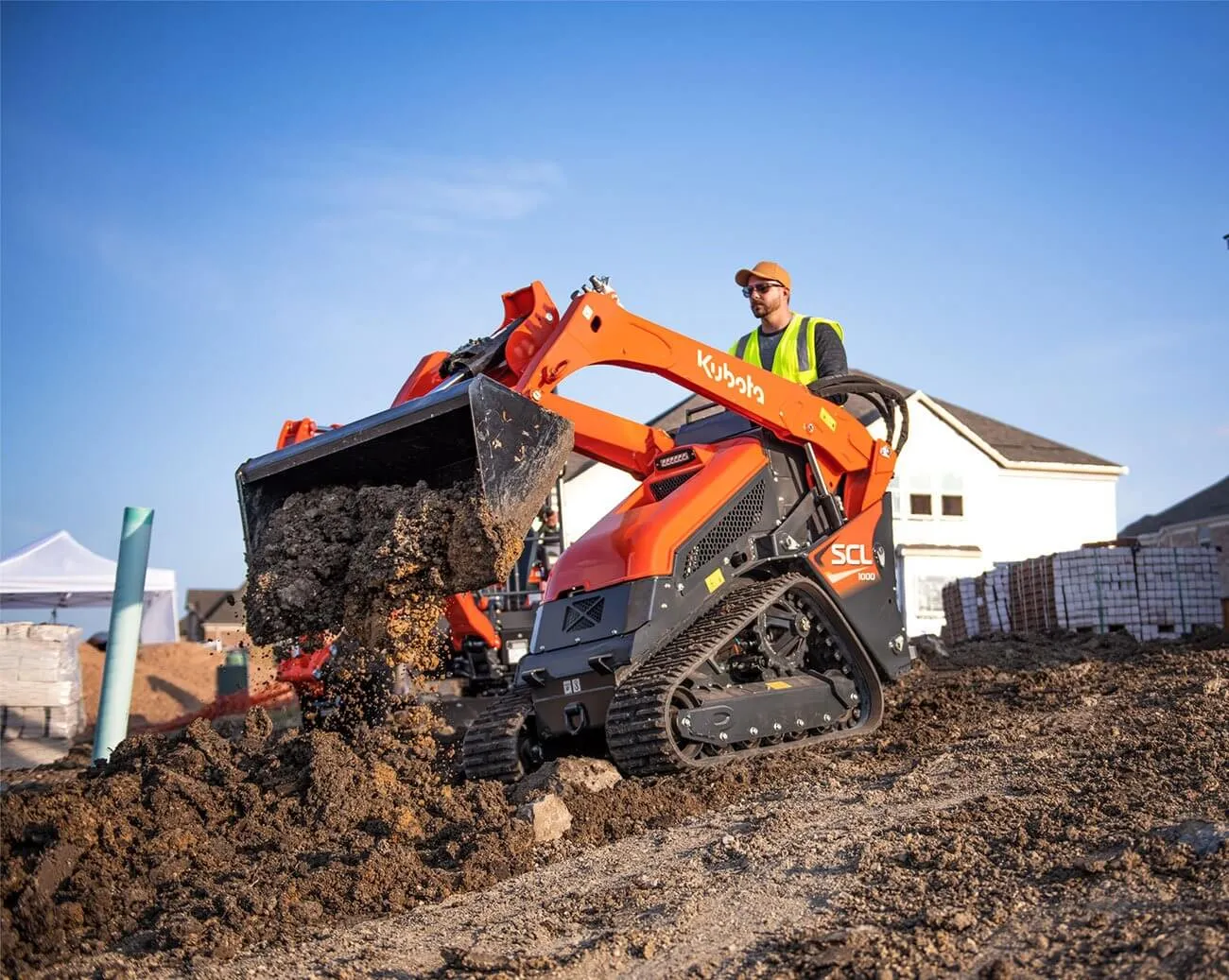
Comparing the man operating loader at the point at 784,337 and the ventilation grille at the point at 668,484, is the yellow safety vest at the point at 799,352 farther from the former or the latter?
the ventilation grille at the point at 668,484

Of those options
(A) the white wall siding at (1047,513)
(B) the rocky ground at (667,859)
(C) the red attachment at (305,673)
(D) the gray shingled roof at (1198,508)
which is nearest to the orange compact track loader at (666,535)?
(B) the rocky ground at (667,859)

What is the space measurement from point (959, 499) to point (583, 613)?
2341cm

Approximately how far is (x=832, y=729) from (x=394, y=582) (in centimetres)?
305

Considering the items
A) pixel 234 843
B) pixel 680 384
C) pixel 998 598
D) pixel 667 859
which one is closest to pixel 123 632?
pixel 234 843

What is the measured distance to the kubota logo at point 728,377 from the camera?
23.2ft

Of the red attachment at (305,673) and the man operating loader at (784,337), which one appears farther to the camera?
the red attachment at (305,673)

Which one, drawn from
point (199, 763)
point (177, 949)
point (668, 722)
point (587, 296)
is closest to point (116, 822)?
point (199, 763)

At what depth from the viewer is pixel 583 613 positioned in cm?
712

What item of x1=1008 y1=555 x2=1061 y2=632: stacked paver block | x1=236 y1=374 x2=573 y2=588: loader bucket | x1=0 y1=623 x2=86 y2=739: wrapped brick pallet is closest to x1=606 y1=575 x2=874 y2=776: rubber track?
x1=236 y1=374 x2=573 y2=588: loader bucket

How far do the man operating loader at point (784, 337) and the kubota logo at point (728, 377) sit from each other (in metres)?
0.90

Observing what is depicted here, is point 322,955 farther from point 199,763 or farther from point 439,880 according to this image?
point 199,763

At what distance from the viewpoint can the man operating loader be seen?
27.6ft

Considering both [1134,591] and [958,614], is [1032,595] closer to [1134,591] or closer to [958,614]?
[1134,591]

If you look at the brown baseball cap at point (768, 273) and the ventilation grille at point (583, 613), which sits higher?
the brown baseball cap at point (768, 273)
